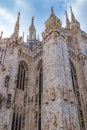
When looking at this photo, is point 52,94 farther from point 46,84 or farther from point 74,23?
point 74,23

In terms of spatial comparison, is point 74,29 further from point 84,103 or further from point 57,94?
point 57,94

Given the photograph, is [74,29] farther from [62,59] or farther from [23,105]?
[23,105]

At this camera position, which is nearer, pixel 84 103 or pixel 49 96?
pixel 49 96

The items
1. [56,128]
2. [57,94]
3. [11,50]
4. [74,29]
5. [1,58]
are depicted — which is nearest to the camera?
[56,128]

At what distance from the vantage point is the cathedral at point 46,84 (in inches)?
561

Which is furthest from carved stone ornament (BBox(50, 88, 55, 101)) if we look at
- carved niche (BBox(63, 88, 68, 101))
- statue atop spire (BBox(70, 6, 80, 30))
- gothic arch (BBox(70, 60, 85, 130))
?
statue atop spire (BBox(70, 6, 80, 30))

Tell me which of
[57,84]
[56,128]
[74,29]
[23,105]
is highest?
[74,29]

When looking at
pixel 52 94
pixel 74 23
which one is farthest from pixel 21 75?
pixel 74 23

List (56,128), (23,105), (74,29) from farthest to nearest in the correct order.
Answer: (74,29)
(23,105)
(56,128)

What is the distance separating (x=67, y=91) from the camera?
15047 mm

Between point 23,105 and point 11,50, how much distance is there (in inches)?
262

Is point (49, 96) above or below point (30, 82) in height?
below

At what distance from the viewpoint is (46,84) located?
16219 millimetres

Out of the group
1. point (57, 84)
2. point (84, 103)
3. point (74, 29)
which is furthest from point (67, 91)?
point (74, 29)
